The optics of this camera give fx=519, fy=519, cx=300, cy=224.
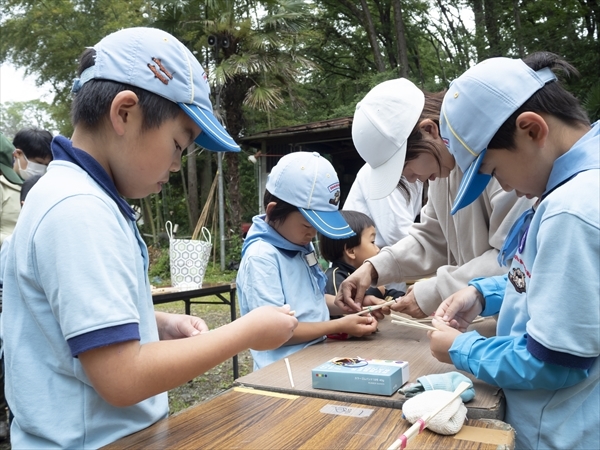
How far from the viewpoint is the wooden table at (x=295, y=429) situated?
1044 mm

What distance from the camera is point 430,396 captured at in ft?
3.71

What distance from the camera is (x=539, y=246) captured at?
1118 mm

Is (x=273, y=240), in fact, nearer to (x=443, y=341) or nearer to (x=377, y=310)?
(x=377, y=310)

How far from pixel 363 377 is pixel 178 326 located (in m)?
0.53

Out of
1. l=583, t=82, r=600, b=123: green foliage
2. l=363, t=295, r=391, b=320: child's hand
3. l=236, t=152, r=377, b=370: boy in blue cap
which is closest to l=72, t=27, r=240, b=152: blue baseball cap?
l=236, t=152, r=377, b=370: boy in blue cap

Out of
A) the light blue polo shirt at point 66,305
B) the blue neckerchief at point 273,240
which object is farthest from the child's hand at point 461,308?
the light blue polo shirt at point 66,305

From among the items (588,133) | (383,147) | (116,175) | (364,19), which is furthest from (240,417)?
(364,19)

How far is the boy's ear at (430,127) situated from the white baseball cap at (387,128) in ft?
0.10

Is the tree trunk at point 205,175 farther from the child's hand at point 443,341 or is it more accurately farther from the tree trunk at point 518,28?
the child's hand at point 443,341

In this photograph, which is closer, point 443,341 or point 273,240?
point 443,341

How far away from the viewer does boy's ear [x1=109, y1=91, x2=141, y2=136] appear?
1094 mm

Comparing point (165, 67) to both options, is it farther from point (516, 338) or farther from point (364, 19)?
point (364, 19)

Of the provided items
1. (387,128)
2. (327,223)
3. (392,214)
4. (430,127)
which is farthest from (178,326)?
(392,214)

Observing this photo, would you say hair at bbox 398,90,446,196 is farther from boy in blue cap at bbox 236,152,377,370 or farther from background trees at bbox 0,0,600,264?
background trees at bbox 0,0,600,264
